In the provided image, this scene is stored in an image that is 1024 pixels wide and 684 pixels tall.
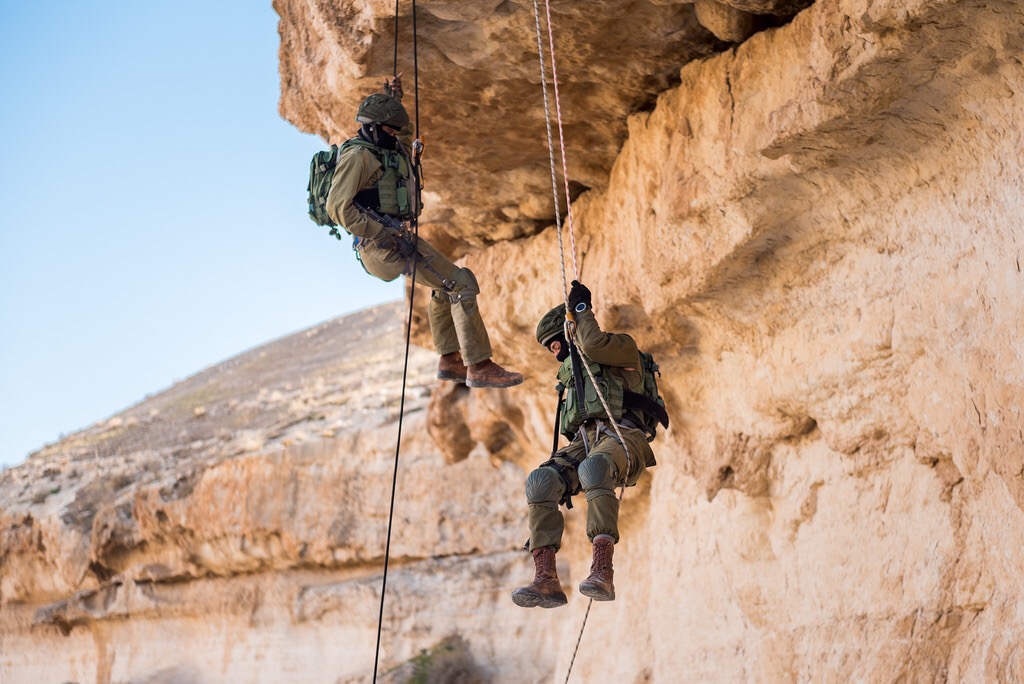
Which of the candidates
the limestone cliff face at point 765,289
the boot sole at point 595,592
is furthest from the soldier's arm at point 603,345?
the limestone cliff face at point 765,289

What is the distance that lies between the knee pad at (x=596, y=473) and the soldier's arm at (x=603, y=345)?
2.25ft

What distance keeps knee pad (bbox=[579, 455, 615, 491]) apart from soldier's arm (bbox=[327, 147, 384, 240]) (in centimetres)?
236

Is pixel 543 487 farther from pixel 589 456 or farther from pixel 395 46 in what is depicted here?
pixel 395 46

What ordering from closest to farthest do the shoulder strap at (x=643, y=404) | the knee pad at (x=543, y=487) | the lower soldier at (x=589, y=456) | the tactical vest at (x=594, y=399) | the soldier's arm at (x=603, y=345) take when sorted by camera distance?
1. the lower soldier at (x=589, y=456)
2. the knee pad at (x=543, y=487)
3. the soldier's arm at (x=603, y=345)
4. the tactical vest at (x=594, y=399)
5. the shoulder strap at (x=643, y=404)

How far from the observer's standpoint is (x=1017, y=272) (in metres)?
7.11

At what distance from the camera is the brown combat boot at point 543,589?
22.4 feet

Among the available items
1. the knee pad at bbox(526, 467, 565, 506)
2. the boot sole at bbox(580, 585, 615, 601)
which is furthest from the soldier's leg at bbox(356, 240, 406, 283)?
the boot sole at bbox(580, 585, 615, 601)

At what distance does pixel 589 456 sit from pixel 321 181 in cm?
284

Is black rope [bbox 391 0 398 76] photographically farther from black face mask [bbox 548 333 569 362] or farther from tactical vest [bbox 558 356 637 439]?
tactical vest [bbox 558 356 637 439]

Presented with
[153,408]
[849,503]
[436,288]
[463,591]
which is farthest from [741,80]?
[153,408]

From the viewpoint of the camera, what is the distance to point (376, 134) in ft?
27.1

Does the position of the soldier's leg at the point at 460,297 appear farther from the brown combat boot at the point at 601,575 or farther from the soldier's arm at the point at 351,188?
the brown combat boot at the point at 601,575

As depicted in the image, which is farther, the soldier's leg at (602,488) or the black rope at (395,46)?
the black rope at (395,46)

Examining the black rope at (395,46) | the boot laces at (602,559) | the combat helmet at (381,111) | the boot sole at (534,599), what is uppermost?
the black rope at (395,46)
